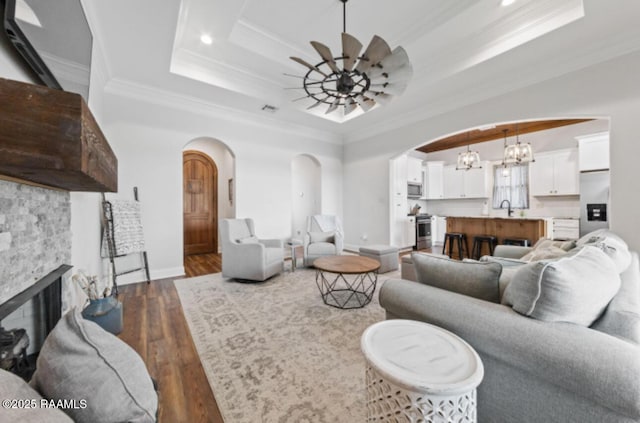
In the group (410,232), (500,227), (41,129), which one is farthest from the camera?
(410,232)

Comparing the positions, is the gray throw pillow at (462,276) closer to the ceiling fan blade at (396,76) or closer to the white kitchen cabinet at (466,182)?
the ceiling fan blade at (396,76)

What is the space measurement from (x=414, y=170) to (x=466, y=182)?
1.59 metres

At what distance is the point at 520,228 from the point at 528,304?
14.5ft

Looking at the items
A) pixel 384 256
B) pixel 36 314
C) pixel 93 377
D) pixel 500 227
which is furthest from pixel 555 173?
pixel 36 314

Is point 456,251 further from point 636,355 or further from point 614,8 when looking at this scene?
point 636,355

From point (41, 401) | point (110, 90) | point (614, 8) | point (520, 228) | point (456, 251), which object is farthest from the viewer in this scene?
point (456, 251)

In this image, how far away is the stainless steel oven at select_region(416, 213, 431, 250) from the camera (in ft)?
22.0

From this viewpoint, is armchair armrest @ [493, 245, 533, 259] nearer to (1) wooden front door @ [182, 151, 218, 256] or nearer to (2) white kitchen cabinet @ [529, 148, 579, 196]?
(2) white kitchen cabinet @ [529, 148, 579, 196]

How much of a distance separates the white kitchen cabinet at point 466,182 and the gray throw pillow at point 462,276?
6.45 m

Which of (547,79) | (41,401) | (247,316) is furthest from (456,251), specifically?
(41,401)

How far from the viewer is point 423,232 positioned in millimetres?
6844

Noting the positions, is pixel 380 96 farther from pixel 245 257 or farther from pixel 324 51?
pixel 245 257

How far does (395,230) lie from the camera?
5.76m

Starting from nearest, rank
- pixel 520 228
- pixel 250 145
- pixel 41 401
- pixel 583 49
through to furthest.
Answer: pixel 41 401
pixel 583 49
pixel 520 228
pixel 250 145
